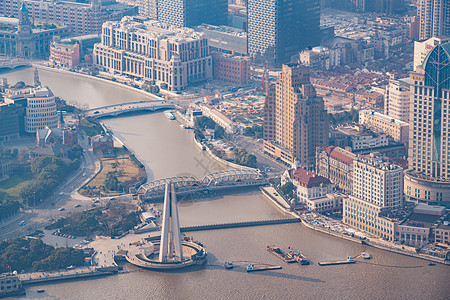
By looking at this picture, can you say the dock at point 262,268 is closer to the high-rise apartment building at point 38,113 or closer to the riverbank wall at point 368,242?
the riverbank wall at point 368,242

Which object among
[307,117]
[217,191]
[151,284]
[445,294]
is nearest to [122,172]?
[217,191]

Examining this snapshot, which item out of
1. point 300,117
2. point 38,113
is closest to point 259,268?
point 300,117

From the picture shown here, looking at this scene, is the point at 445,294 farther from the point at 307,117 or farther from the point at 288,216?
the point at 307,117

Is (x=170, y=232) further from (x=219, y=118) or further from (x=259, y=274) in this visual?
(x=219, y=118)

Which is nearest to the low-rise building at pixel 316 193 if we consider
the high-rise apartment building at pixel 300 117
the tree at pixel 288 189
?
the tree at pixel 288 189

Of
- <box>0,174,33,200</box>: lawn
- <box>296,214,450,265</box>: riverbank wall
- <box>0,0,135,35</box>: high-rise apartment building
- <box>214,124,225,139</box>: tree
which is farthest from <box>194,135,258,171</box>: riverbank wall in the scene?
<box>0,0,135,35</box>: high-rise apartment building

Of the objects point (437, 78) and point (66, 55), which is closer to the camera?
point (437, 78)
